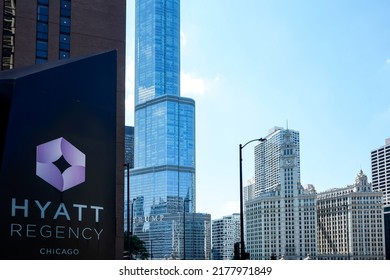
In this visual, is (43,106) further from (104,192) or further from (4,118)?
(104,192)

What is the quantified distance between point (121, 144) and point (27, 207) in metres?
31.0

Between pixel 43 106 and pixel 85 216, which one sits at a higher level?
pixel 43 106

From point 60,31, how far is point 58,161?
38.2m

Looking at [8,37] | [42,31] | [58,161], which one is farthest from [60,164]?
[42,31]

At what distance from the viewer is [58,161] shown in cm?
3794

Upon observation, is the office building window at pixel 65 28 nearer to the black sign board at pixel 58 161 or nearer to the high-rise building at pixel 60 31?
the high-rise building at pixel 60 31

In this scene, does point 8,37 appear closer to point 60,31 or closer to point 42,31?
point 42,31

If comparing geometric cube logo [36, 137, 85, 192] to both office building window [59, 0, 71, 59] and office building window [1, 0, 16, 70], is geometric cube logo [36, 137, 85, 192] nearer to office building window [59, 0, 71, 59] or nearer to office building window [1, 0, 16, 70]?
office building window [1, 0, 16, 70]

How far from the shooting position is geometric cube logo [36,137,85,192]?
36812mm

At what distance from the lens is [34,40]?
7088cm

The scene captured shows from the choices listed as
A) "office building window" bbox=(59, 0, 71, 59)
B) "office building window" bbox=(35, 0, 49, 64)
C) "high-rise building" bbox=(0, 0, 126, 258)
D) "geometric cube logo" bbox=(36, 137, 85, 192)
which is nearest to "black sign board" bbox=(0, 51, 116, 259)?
"geometric cube logo" bbox=(36, 137, 85, 192)
